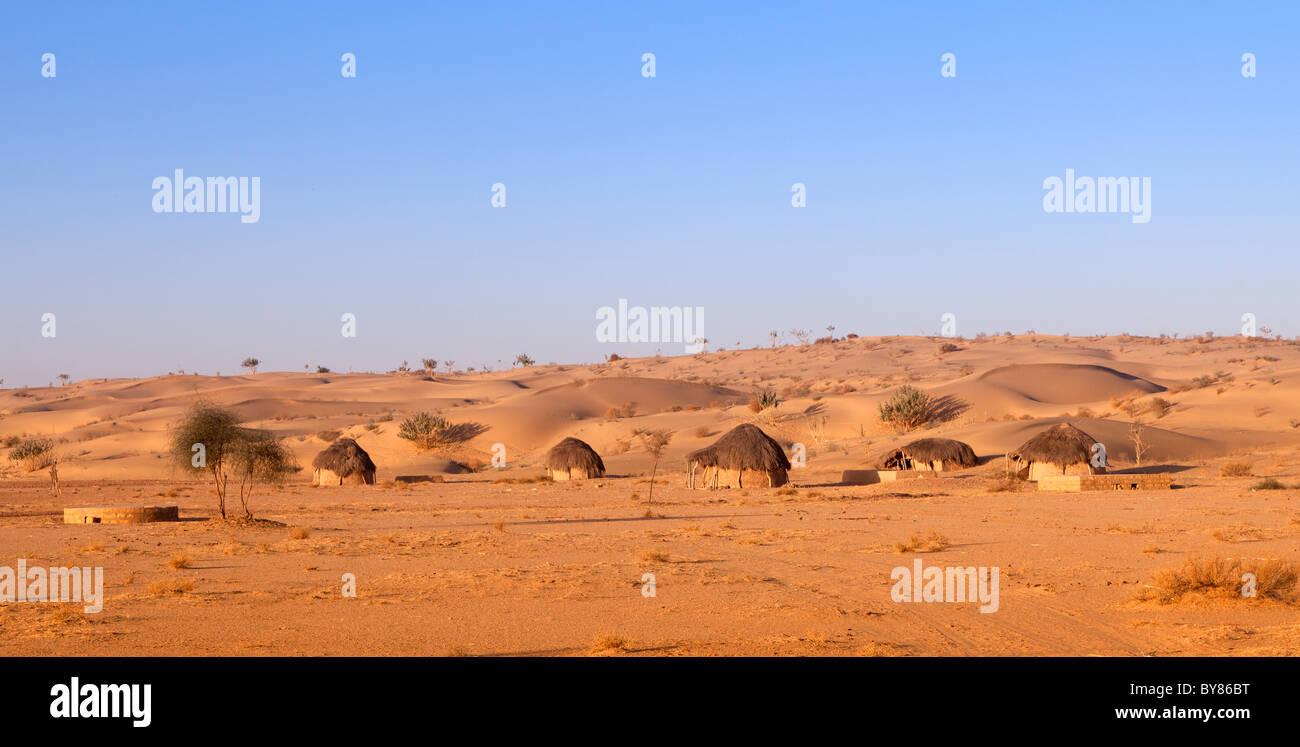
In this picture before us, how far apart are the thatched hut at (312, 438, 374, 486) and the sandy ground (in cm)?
134

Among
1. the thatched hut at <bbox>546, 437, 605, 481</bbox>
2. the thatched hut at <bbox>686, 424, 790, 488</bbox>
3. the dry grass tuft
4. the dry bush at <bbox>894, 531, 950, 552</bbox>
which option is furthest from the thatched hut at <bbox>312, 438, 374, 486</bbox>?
the dry grass tuft

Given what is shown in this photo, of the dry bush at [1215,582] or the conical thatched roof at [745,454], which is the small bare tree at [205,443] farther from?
the dry bush at [1215,582]

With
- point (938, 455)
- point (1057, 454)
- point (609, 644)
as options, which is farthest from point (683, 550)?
point (938, 455)

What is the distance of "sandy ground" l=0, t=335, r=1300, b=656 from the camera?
10.8 meters

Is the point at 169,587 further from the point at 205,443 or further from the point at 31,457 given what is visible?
the point at 31,457

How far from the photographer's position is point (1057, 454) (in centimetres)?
3525

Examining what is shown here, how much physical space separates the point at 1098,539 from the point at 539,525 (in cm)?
1078

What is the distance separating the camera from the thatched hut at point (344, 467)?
4194cm

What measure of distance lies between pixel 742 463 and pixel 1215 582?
23.6m

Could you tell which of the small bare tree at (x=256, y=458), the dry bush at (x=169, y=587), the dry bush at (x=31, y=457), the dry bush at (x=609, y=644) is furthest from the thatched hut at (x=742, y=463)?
the dry bush at (x=31, y=457)

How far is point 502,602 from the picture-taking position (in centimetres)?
1312

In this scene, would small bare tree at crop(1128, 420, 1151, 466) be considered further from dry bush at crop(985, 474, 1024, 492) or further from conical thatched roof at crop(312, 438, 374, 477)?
conical thatched roof at crop(312, 438, 374, 477)
